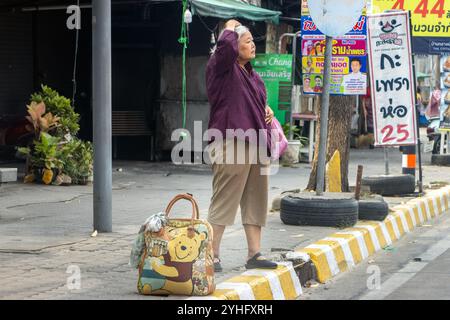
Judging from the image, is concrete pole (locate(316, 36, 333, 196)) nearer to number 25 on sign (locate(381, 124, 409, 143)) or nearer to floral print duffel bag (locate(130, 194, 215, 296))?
number 25 on sign (locate(381, 124, 409, 143))

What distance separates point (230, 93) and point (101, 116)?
241 centimetres

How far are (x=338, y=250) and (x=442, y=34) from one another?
37.5 feet

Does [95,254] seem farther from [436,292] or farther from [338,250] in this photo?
[436,292]

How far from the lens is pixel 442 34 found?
18.6 m

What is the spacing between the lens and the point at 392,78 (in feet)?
38.3

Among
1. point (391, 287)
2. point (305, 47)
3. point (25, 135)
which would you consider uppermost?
point (305, 47)

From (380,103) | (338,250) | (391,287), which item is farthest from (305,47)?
(391,287)

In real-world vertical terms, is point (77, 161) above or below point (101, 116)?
below

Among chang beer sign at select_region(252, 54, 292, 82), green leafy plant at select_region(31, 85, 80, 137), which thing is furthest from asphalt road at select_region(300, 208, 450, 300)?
chang beer sign at select_region(252, 54, 292, 82)

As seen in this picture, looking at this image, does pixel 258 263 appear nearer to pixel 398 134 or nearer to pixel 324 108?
pixel 324 108

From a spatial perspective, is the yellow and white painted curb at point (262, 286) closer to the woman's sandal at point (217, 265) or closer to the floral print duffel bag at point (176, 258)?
the floral print duffel bag at point (176, 258)

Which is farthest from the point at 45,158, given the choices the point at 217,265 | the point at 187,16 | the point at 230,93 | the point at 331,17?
the point at 230,93

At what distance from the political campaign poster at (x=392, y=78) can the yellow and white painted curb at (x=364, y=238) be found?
95 cm

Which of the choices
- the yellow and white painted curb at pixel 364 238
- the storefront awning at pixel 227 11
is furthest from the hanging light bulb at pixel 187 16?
the yellow and white painted curb at pixel 364 238
